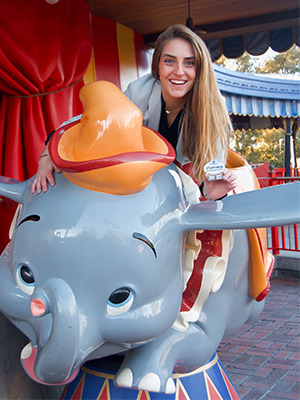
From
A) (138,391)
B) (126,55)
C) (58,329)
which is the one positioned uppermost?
(126,55)

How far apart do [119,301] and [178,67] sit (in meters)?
0.93

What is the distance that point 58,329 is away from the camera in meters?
1.09

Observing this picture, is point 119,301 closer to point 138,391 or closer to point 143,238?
point 143,238

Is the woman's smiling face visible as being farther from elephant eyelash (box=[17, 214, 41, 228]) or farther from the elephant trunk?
the elephant trunk

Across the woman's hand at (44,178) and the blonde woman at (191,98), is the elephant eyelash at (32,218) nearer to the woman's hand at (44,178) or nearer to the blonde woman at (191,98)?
the woman's hand at (44,178)

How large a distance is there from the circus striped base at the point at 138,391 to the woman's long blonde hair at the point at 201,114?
775 millimetres

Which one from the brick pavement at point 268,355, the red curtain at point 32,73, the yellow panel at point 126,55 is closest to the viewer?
the red curtain at point 32,73

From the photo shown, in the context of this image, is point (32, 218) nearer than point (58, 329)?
No

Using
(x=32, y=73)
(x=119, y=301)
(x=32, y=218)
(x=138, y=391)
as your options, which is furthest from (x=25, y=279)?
(x=32, y=73)

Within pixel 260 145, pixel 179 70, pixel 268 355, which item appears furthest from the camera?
pixel 260 145

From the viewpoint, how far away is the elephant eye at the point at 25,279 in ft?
4.03

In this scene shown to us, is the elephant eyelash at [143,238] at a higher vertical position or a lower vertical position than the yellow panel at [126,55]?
lower

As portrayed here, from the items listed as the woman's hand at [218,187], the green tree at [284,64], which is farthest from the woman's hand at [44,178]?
the green tree at [284,64]

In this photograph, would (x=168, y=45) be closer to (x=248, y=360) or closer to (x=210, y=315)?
(x=210, y=315)
